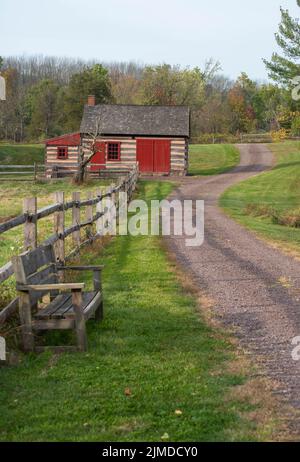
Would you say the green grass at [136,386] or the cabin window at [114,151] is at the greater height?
the cabin window at [114,151]

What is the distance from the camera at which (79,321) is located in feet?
22.3

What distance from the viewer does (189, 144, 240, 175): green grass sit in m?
52.7

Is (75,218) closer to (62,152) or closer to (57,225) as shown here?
(57,225)

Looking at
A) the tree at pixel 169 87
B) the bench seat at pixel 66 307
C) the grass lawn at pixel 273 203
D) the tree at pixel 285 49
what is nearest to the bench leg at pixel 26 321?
the bench seat at pixel 66 307

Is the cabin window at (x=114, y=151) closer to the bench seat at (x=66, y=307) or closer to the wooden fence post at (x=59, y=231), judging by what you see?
the wooden fence post at (x=59, y=231)

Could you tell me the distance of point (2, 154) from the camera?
5694cm

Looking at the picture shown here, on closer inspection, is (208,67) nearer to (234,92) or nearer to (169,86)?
(234,92)

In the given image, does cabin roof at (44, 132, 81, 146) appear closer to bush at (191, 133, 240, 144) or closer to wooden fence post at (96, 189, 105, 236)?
wooden fence post at (96, 189, 105, 236)

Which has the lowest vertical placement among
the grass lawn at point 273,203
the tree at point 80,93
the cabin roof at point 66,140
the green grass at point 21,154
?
the grass lawn at point 273,203

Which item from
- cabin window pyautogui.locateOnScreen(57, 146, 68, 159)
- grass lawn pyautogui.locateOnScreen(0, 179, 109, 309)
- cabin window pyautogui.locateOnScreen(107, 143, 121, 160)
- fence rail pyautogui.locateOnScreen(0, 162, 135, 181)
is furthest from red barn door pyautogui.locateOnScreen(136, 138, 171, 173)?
grass lawn pyautogui.locateOnScreen(0, 179, 109, 309)

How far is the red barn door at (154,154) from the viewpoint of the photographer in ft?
151

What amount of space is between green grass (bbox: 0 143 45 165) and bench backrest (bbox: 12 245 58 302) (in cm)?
4770

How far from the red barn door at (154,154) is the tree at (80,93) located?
2312cm

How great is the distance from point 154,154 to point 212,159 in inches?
609
